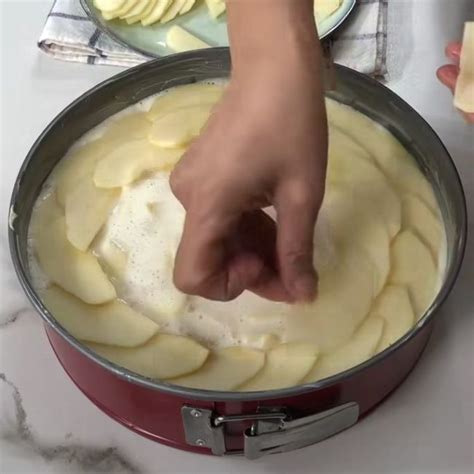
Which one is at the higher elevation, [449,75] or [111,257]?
[449,75]

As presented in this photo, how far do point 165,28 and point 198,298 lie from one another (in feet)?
1.70

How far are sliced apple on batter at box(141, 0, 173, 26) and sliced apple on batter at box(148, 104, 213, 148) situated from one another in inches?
9.5

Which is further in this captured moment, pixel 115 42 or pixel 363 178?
pixel 115 42

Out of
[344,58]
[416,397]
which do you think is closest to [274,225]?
[416,397]

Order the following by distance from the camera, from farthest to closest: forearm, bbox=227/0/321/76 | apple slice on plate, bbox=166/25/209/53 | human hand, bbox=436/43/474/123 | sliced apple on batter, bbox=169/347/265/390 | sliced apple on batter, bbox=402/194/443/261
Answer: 1. apple slice on plate, bbox=166/25/209/53
2. human hand, bbox=436/43/474/123
3. sliced apple on batter, bbox=402/194/443/261
4. sliced apple on batter, bbox=169/347/265/390
5. forearm, bbox=227/0/321/76

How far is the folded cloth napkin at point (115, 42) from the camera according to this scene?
118 centimetres

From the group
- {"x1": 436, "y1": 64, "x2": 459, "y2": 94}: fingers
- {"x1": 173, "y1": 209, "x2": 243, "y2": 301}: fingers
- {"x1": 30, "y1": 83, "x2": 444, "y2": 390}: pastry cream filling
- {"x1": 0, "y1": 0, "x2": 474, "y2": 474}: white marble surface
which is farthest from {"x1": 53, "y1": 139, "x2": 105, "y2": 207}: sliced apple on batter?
{"x1": 436, "y1": 64, "x2": 459, "y2": 94}: fingers

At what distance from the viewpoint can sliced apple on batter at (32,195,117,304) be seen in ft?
2.84

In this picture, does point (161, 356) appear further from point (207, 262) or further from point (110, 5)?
point (110, 5)

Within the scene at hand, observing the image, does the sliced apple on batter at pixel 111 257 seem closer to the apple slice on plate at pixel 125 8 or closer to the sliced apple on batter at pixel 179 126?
the sliced apple on batter at pixel 179 126

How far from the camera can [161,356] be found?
2.70ft

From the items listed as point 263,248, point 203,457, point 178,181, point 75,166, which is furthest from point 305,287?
point 75,166

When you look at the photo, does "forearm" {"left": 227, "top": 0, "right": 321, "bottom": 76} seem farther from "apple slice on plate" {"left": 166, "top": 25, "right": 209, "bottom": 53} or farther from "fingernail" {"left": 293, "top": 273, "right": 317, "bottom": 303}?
"apple slice on plate" {"left": 166, "top": 25, "right": 209, "bottom": 53}

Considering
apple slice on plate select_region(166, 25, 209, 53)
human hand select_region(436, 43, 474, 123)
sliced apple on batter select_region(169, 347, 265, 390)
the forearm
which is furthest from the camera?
apple slice on plate select_region(166, 25, 209, 53)
